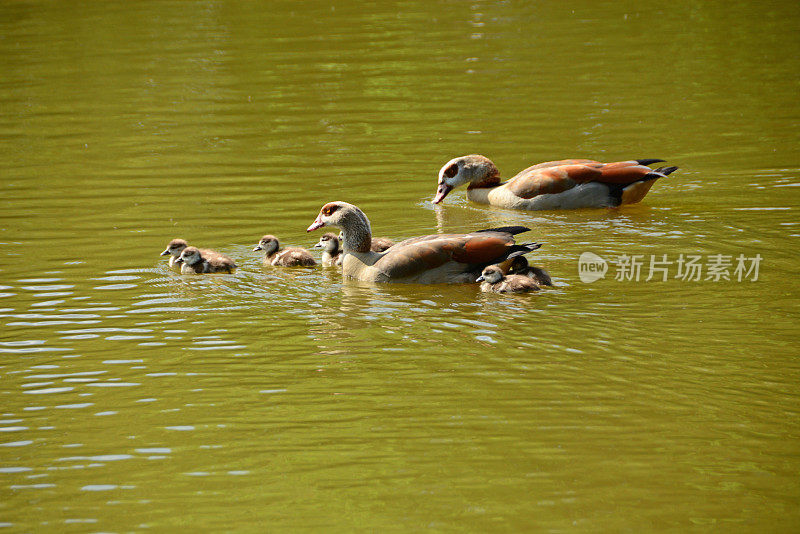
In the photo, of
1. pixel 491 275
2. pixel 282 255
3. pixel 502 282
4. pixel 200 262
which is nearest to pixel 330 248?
pixel 282 255

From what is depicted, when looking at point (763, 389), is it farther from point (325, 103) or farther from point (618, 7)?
point (618, 7)

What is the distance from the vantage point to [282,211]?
11891 millimetres

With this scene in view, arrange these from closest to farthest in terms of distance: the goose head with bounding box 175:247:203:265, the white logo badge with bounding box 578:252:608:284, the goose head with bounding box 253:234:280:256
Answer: the white logo badge with bounding box 578:252:608:284 < the goose head with bounding box 175:247:203:265 < the goose head with bounding box 253:234:280:256

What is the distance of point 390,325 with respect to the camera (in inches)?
323

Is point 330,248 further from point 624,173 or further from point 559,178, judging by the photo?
point 624,173

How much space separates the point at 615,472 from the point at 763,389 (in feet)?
4.73

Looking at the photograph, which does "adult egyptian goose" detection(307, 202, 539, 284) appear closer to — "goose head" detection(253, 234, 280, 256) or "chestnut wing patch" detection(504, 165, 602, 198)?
"goose head" detection(253, 234, 280, 256)

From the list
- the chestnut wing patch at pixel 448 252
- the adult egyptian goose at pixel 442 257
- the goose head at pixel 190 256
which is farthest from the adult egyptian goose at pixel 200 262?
the chestnut wing patch at pixel 448 252

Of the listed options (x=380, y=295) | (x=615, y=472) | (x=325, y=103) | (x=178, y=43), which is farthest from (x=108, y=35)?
(x=615, y=472)

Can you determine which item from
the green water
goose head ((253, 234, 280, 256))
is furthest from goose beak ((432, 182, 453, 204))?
goose head ((253, 234, 280, 256))

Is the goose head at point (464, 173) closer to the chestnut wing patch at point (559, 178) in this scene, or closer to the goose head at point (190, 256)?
the chestnut wing patch at point (559, 178)

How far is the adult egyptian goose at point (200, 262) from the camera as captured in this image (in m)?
9.63

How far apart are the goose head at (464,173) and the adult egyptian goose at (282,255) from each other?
2598 mm

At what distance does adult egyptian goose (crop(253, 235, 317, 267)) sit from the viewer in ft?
32.7
